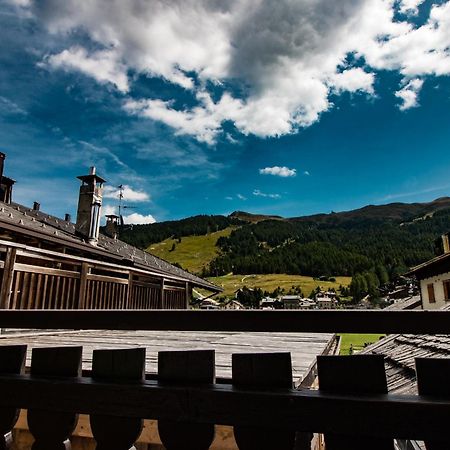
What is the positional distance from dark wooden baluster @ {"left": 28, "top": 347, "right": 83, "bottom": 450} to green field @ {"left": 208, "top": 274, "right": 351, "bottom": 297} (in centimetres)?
9926

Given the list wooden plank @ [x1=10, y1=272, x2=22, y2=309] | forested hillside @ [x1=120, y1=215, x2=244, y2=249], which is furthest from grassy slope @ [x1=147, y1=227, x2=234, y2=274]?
wooden plank @ [x1=10, y1=272, x2=22, y2=309]

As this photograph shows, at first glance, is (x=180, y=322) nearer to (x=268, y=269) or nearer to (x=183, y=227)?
(x=268, y=269)

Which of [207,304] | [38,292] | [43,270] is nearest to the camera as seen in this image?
[38,292]

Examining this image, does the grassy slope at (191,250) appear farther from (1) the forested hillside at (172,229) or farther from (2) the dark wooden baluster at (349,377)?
(2) the dark wooden baluster at (349,377)

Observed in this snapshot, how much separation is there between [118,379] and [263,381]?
0.59 meters

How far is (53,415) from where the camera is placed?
144 cm

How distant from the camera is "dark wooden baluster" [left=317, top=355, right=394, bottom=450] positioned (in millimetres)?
1160

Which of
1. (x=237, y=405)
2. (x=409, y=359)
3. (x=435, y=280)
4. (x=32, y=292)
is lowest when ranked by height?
(x=409, y=359)

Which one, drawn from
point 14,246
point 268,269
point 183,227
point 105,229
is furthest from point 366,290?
point 183,227

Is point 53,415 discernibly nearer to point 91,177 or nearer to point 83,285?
point 83,285

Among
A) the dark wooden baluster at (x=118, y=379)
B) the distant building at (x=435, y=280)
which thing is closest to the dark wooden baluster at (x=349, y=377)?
the dark wooden baluster at (x=118, y=379)

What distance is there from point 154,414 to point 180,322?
350 millimetres

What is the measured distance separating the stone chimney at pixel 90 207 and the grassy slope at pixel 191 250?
123 metres

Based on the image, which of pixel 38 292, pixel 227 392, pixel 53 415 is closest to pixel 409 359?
pixel 227 392
